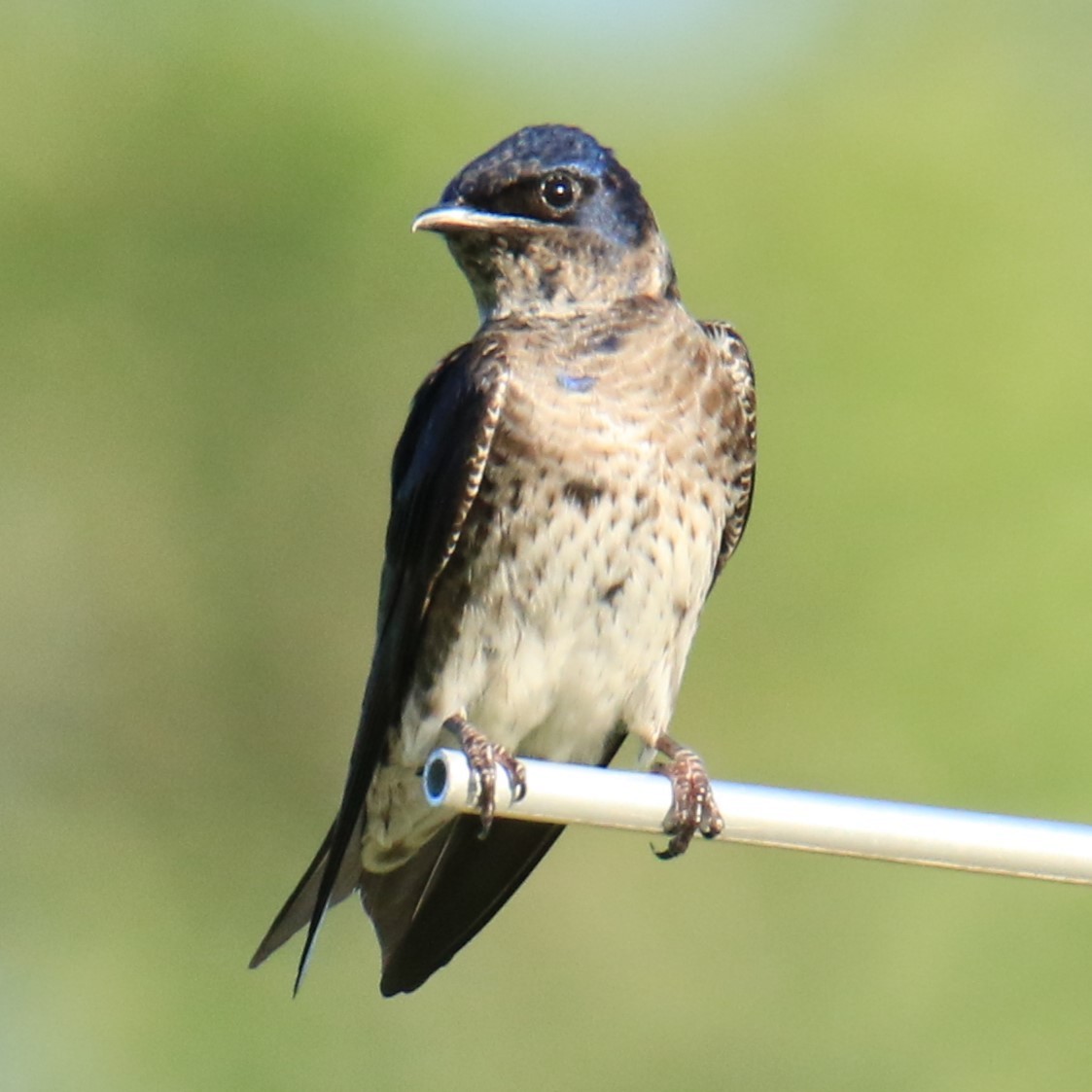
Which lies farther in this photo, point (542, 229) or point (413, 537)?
point (542, 229)

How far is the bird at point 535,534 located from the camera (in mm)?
4320

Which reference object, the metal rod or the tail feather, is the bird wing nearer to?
the tail feather

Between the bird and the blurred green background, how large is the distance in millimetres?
2975

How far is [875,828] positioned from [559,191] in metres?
2.39

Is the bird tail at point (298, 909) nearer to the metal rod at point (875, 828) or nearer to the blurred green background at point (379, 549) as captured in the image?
the metal rod at point (875, 828)

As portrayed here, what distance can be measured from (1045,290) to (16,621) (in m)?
3.79

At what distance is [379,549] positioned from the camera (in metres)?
9.17

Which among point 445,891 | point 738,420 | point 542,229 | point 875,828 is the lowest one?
point 445,891

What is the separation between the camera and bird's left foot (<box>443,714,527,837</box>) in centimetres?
287

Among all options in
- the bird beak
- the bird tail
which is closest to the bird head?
the bird beak

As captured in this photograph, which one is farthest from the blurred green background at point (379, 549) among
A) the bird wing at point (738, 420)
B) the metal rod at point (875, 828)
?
the metal rod at point (875, 828)

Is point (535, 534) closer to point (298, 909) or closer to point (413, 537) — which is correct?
point (413, 537)

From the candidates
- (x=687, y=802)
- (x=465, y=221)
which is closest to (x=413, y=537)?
(x=465, y=221)

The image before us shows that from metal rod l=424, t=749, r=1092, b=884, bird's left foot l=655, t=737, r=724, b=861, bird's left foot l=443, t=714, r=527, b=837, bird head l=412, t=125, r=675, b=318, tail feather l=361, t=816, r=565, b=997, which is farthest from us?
bird head l=412, t=125, r=675, b=318
